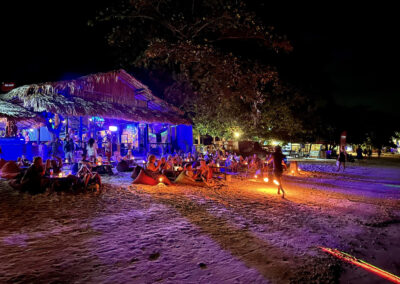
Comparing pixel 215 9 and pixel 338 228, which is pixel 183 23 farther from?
pixel 338 228

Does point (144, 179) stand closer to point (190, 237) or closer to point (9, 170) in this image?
point (190, 237)

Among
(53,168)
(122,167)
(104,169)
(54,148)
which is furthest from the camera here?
(54,148)

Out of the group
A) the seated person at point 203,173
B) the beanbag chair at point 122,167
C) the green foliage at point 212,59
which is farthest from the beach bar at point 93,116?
the seated person at point 203,173

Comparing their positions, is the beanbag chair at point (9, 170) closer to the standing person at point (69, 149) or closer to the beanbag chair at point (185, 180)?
the standing person at point (69, 149)

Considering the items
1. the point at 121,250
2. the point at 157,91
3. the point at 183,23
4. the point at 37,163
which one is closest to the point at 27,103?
the point at 37,163

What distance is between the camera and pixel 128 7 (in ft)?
52.5

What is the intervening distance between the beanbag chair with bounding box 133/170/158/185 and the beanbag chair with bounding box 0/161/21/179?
5.26 meters

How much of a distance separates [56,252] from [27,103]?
13.0 m

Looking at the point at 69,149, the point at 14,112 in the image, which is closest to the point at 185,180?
the point at 69,149

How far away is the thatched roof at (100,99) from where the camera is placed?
45.4ft

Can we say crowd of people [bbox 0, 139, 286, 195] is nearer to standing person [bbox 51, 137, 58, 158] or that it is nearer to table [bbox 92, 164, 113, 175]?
standing person [bbox 51, 137, 58, 158]

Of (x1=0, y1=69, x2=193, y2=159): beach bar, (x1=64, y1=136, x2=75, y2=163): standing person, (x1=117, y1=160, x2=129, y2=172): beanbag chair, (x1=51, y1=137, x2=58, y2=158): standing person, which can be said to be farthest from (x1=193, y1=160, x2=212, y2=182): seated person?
(x1=51, y1=137, x2=58, y2=158): standing person

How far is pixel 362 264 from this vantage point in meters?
3.81

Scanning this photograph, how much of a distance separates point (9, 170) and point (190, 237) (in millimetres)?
10254
